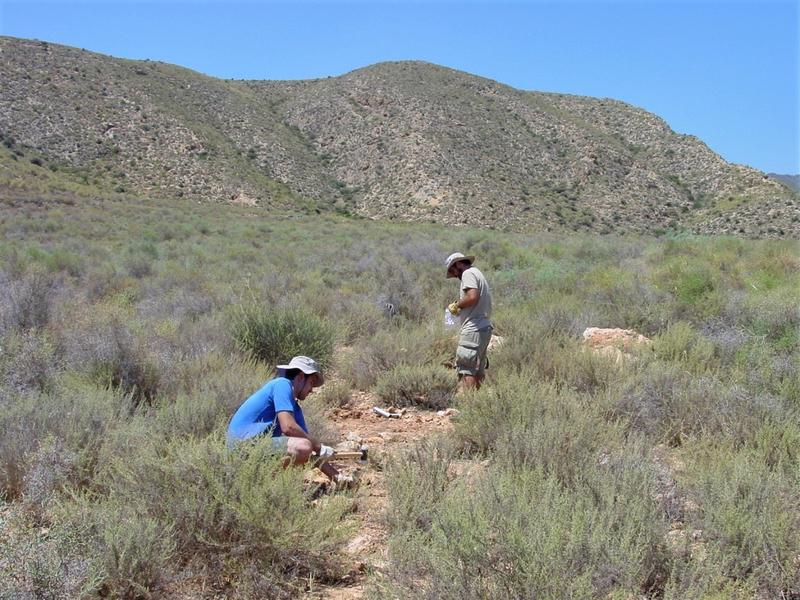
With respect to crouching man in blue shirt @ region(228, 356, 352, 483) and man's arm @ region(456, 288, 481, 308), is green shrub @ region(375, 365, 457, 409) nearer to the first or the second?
man's arm @ region(456, 288, 481, 308)

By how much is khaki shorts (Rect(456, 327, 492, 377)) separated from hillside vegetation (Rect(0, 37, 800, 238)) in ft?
122

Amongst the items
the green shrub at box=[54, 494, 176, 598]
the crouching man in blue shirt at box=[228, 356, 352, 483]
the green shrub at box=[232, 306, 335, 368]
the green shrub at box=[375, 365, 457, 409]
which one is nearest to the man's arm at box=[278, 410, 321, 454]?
the crouching man in blue shirt at box=[228, 356, 352, 483]

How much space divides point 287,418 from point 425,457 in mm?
989

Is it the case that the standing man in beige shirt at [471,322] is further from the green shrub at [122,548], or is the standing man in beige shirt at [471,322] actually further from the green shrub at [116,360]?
the green shrub at [122,548]

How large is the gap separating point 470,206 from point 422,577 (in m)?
48.4

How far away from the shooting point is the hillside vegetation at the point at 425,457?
10.7 ft

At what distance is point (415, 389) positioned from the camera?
324 inches

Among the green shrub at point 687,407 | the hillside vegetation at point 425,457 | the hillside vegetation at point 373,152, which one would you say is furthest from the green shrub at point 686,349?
the hillside vegetation at point 373,152

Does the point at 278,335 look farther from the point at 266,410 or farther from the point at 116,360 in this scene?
the point at 266,410

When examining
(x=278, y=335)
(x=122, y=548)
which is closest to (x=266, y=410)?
(x=122, y=548)

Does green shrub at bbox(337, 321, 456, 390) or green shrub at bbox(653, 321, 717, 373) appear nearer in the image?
green shrub at bbox(653, 321, 717, 373)

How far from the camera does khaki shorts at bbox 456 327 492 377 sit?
24.9 feet

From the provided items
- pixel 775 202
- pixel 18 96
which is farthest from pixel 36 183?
pixel 775 202

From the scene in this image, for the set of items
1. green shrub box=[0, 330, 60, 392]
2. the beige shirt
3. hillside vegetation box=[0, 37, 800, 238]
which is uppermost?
hillside vegetation box=[0, 37, 800, 238]
